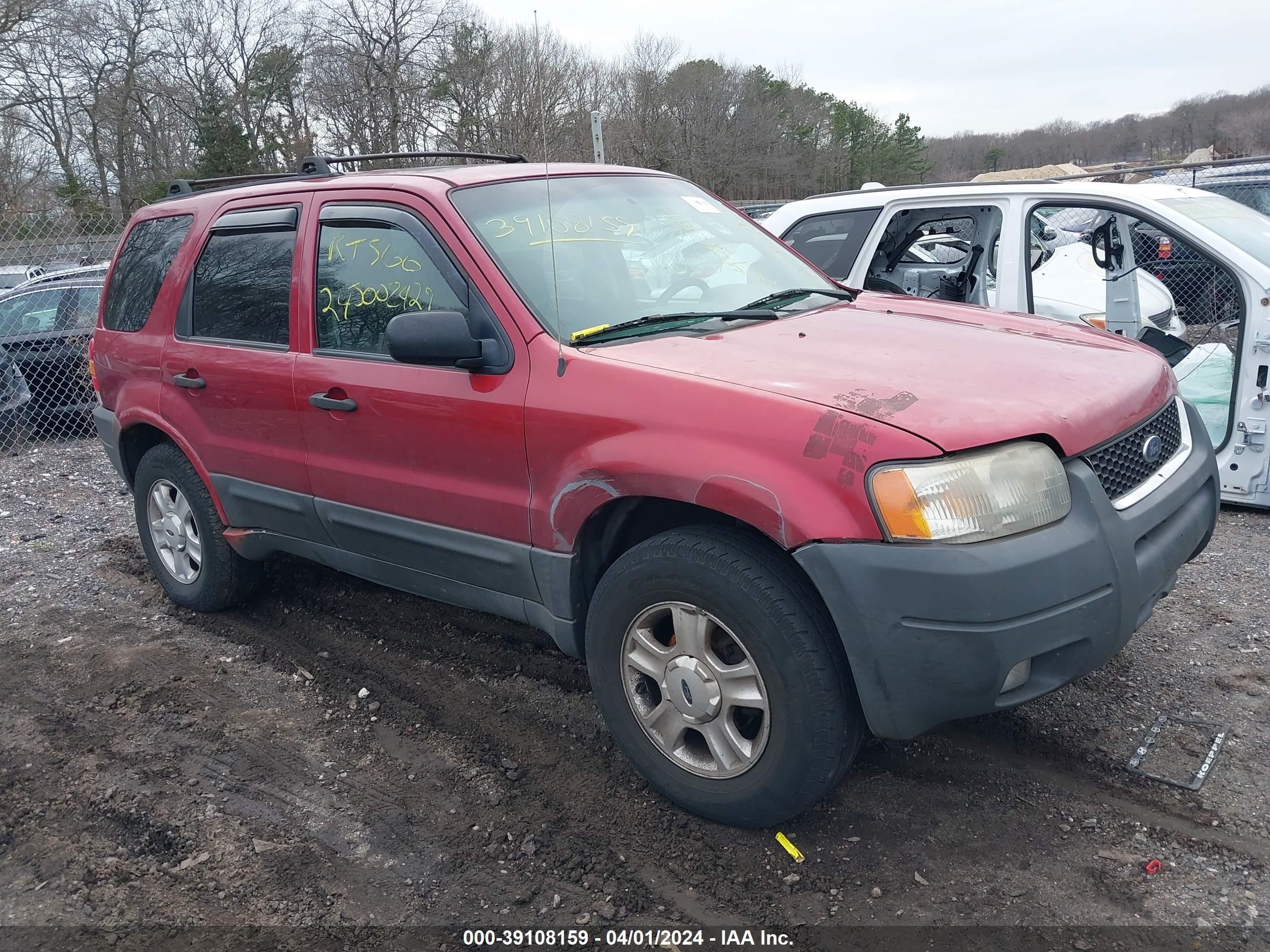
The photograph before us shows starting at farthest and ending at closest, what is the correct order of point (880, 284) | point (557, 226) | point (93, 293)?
1. point (93, 293)
2. point (880, 284)
3. point (557, 226)

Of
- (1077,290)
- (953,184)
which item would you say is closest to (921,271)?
(953,184)

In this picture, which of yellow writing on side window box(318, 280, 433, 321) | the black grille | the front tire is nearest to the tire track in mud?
the front tire

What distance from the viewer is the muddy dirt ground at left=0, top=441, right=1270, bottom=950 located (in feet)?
8.54

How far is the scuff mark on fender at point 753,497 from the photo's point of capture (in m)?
2.49

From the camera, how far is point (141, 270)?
477cm

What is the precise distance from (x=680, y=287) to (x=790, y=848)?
1920 millimetres

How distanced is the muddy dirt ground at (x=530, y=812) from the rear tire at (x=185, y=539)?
1.19ft

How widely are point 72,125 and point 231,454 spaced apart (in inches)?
1376

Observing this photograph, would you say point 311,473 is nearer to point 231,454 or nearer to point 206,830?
point 231,454

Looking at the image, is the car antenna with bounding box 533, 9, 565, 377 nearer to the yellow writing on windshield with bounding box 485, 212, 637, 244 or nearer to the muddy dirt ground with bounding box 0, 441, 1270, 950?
the yellow writing on windshield with bounding box 485, 212, 637, 244

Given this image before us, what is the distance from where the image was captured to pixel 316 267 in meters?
3.80

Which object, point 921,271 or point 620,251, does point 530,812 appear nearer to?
point 620,251

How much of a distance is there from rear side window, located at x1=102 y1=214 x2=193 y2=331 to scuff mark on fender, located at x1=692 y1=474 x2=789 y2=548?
10.4 ft

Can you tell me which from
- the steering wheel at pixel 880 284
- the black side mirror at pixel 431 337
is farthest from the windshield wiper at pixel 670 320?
the steering wheel at pixel 880 284
